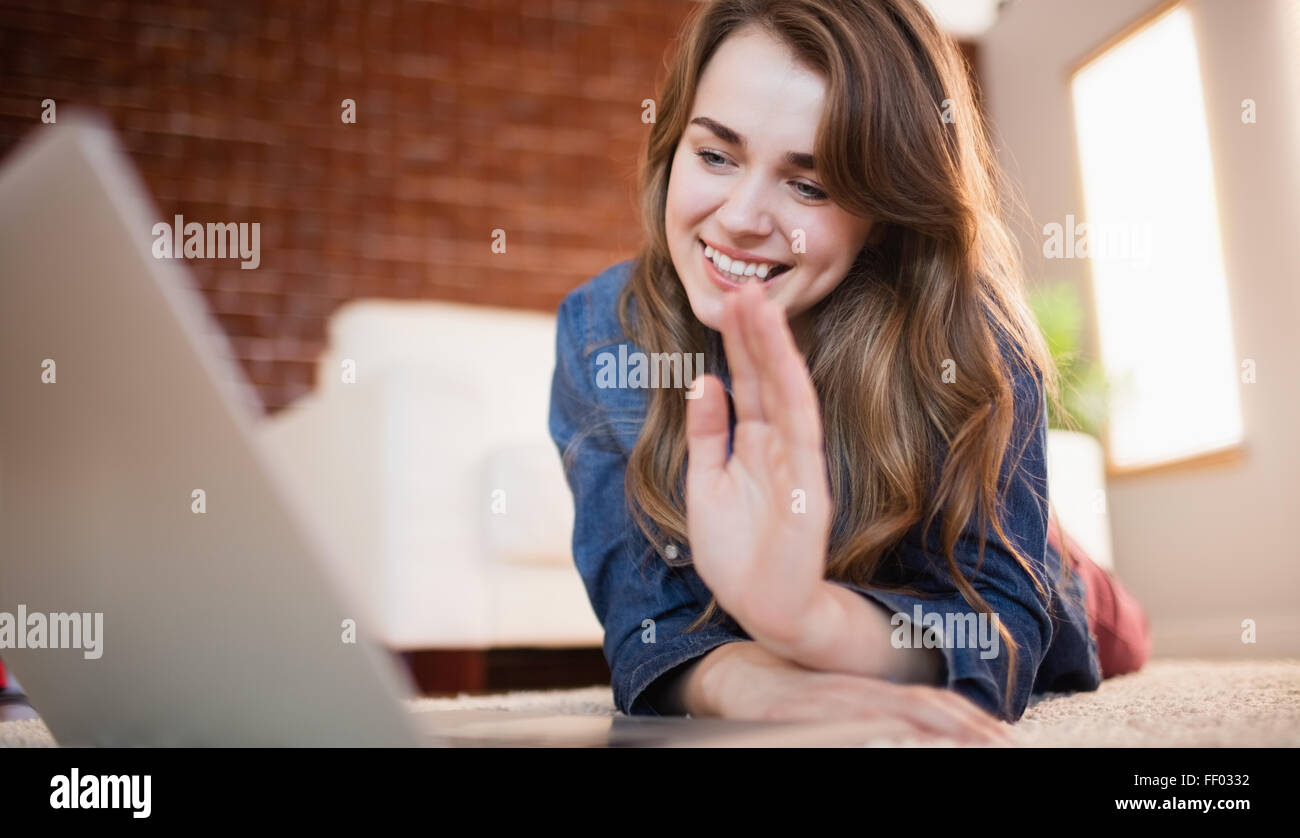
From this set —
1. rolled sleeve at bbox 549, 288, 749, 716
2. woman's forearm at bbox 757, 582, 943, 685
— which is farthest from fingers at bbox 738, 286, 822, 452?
rolled sleeve at bbox 549, 288, 749, 716

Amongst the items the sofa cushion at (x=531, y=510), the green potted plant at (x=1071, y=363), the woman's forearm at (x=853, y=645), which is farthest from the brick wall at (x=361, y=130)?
the woman's forearm at (x=853, y=645)

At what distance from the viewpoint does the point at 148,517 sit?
1.30 feet

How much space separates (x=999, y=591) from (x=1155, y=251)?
1391 millimetres

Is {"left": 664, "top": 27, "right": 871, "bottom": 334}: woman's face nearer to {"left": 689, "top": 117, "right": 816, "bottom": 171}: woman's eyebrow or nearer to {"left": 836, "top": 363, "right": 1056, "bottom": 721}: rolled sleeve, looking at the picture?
{"left": 689, "top": 117, "right": 816, "bottom": 171}: woman's eyebrow

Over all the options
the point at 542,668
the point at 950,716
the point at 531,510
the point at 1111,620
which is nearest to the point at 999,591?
the point at 950,716

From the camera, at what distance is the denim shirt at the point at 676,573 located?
709 mm

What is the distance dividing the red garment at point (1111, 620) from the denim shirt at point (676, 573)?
0.16m

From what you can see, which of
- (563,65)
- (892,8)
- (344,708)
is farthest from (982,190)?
(563,65)

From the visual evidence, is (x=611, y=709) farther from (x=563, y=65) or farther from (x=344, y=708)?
(x=563, y=65)

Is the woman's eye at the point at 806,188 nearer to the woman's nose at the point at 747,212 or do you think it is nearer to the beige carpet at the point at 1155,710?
the woman's nose at the point at 747,212

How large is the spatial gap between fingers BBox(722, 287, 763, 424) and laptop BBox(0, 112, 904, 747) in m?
0.17

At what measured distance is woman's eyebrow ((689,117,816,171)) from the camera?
0.76m

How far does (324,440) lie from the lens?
1.75 meters

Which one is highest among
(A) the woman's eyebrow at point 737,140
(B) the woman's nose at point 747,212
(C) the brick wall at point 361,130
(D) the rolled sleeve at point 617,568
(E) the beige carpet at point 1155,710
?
(C) the brick wall at point 361,130
